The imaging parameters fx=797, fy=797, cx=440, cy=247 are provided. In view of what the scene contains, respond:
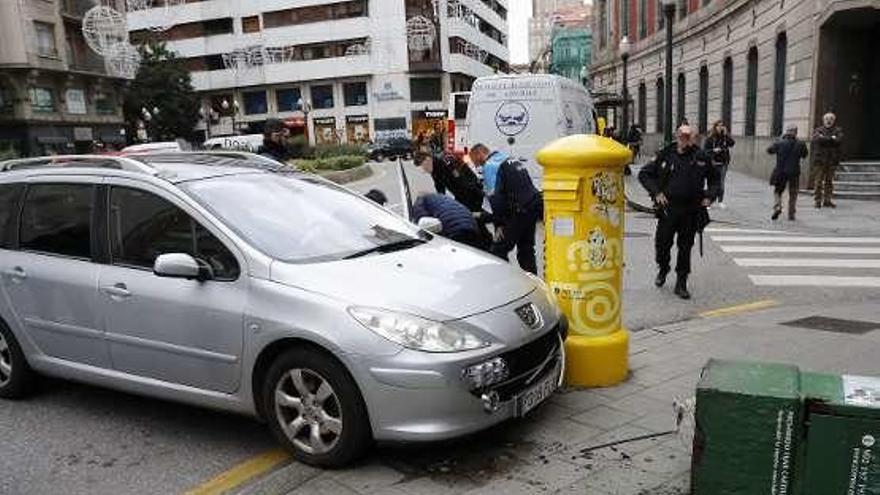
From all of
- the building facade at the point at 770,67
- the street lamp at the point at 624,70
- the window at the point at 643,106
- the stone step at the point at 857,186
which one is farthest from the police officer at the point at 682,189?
the window at the point at 643,106

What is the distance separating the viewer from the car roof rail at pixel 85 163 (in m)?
4.95

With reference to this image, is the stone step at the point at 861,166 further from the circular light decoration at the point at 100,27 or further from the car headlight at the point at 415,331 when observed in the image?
the circular light decoration at the point at 100,27

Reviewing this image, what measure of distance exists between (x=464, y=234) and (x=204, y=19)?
68132mm

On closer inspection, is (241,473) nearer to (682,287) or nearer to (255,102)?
(682,287)

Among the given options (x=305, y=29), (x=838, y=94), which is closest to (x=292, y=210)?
(x=838, y=94)

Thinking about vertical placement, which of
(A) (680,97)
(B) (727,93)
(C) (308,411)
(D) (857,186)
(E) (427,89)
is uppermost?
(E) (427,89)

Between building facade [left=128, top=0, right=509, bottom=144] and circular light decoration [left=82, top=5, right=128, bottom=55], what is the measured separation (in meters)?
30.9

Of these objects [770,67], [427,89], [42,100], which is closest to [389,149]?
[427,89]

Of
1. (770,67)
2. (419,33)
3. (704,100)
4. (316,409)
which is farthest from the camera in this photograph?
(419,33)

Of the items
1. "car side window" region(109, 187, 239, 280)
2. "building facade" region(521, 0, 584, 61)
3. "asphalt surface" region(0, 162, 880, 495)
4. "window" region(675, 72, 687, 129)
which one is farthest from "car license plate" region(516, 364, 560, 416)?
"building facade" region(521, 0, 584, 61)

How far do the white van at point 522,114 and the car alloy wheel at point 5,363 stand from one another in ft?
32.3

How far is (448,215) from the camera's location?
693 centimetres

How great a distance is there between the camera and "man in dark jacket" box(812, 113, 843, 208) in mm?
14773

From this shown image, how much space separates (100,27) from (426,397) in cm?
3098
